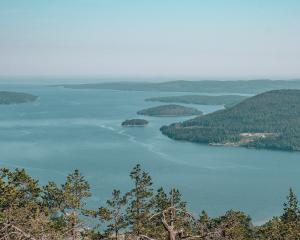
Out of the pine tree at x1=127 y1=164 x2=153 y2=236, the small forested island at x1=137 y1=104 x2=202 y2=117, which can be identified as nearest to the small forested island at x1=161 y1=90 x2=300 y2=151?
the small forested island at x1=137 y1=104 x2=202 y2=117

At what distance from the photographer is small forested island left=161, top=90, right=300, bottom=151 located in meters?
107

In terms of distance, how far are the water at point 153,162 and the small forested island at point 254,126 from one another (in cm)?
563

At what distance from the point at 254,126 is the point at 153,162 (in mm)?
50978

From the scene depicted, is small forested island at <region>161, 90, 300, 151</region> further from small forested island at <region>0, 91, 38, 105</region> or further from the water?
small forested island at <region>0, 91, 38, 105</region>

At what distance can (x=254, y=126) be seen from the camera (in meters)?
122

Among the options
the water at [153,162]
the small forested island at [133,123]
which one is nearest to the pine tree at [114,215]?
the water at [153,162]

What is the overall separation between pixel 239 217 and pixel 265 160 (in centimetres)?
6637

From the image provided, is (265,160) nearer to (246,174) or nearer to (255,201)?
(246,174)

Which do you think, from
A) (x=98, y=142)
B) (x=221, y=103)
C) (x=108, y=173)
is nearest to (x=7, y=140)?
(x=98, y=142)

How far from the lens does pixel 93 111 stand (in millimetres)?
160250

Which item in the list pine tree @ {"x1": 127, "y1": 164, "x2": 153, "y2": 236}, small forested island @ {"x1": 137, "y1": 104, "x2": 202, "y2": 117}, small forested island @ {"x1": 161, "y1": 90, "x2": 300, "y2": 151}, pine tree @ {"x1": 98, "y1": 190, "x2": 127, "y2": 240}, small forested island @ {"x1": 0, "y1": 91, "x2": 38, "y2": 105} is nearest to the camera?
pine tree @ {"x1": 98, "y1": 190, "x2": 127, "y2": 240}

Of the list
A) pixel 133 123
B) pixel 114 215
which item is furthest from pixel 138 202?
pixel 133 123

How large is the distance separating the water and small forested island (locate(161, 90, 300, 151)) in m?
5.63

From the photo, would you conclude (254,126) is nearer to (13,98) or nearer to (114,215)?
(13,98)
